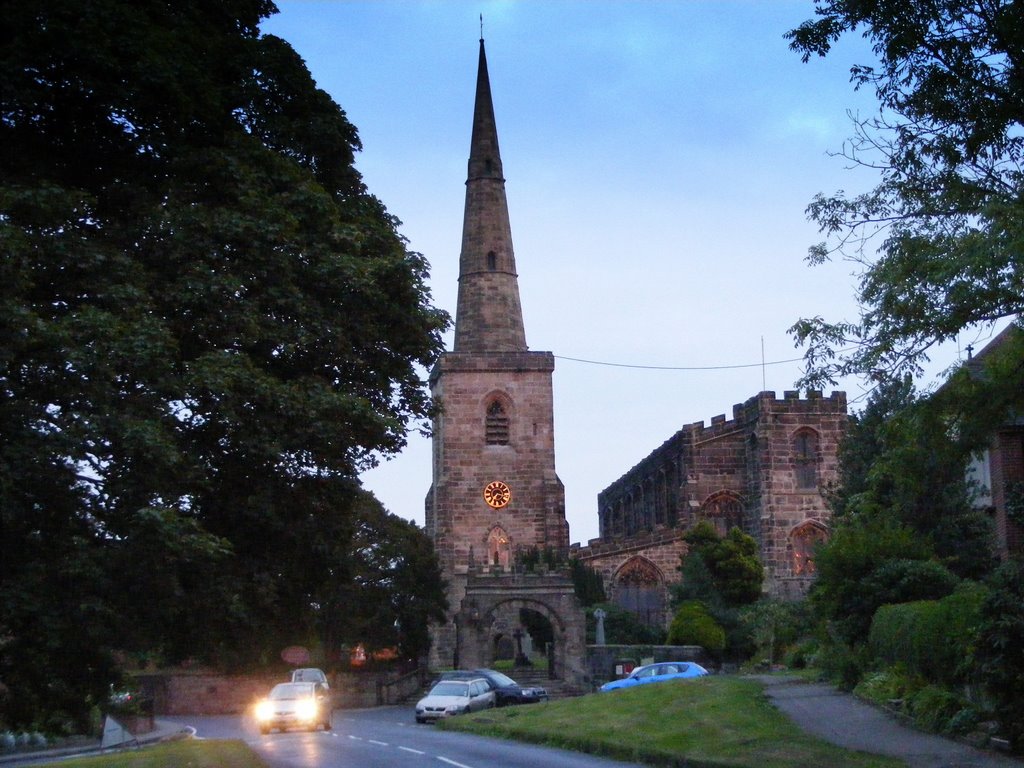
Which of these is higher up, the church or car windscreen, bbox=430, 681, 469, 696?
the church

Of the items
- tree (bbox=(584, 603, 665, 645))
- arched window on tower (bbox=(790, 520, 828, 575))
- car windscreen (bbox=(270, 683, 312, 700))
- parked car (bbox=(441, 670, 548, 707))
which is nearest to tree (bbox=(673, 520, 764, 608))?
tree (bbox=(584, 603, 665, 645))

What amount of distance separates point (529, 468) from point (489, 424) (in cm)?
287

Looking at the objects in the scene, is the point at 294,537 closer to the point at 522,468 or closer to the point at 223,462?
the point at 223,462

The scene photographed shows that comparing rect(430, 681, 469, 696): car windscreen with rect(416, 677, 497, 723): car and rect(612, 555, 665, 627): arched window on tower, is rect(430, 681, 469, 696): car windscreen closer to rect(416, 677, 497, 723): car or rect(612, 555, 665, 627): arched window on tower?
rect(416, 677, 497, 723): car

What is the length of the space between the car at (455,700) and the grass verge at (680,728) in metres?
2.06

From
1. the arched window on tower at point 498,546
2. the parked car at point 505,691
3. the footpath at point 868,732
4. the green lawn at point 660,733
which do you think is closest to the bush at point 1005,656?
the footpath at point 868,732

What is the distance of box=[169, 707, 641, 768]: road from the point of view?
19.2 meters

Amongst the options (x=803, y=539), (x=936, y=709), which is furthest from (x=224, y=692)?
(x=936, y=709)

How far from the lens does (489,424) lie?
6400cm

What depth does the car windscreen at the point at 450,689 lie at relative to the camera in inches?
1345

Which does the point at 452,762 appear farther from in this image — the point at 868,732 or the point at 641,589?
the point at 641,589

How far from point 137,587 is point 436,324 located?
513 centimetres

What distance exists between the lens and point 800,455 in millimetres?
60781

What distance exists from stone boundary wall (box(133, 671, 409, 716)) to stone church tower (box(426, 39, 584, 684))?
822 cm
